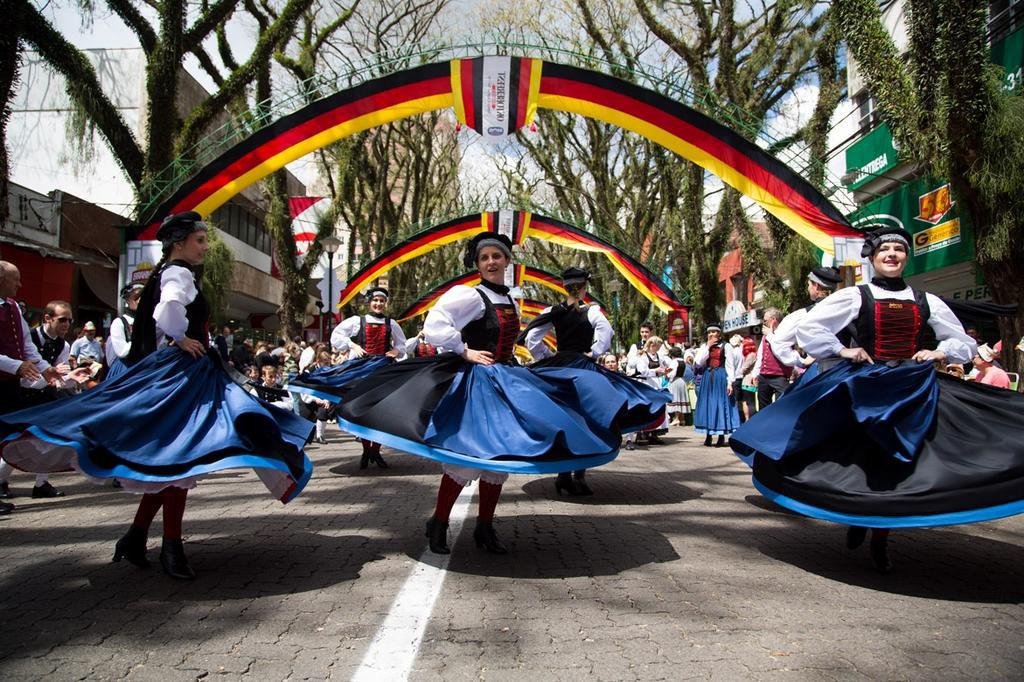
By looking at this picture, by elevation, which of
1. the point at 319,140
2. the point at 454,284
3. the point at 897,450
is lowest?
the point at 897,450

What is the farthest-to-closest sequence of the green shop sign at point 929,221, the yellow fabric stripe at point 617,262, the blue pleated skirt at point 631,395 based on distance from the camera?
the yellow fabric stripe at point 617,262 < the green shop sign at point 929,221 < the blue pleated skirt at point 631,395

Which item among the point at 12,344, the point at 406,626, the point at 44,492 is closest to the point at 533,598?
the point at 406,626

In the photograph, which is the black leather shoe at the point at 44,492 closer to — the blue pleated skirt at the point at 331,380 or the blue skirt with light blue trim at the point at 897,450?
the blue pleated skirt at the point at 331,380

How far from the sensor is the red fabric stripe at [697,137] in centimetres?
1118

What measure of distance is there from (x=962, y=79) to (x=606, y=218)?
15.4 metres

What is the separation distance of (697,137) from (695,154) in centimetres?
30

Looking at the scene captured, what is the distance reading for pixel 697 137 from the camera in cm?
1217

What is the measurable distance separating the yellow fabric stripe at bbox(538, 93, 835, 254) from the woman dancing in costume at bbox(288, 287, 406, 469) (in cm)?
518

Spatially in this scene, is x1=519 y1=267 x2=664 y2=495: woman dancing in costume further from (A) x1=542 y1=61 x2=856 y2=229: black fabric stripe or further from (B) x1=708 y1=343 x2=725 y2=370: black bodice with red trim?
(A) x1=542 y1=61 x2=856 y2=229: black fabric stripe

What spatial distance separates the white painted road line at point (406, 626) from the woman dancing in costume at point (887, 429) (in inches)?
80.1

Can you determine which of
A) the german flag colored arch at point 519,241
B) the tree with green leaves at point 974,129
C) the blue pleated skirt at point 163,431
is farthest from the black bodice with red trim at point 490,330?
the german flag colored arch at point 519,241

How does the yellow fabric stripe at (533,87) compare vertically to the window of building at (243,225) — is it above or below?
below

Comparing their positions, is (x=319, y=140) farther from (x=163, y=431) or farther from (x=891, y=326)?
(x=891, y=326)

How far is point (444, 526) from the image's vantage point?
15.1 feet
